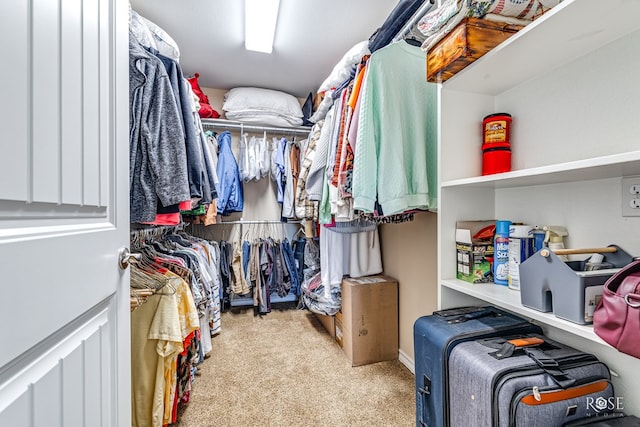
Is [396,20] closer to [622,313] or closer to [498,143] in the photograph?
[498,143]

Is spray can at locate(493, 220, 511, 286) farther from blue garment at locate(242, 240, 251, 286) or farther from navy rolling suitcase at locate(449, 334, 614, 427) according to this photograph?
blue garment at locate(242, 240, 251, 286)

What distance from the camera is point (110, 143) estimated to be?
0.76 meters

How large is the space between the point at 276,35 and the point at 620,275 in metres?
2.45

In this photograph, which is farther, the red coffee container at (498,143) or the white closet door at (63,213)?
the red coffee container at (498,143)

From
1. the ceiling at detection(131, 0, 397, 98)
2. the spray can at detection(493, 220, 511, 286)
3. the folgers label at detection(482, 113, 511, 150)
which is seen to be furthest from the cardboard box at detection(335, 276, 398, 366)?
the ceiling at detection(131, 0, 397, 98)

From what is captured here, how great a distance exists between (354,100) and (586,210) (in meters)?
1.09

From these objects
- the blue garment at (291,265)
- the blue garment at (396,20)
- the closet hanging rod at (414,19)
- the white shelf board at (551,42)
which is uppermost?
the blue garment at (396,20)

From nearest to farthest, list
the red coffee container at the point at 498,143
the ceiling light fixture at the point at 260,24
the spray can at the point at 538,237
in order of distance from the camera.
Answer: the spray can at the point at 538,237, the red coffee container at the point at 498,143, the ceiling light fixture at the point at 260,24

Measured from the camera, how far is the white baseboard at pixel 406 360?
1976 millimetres

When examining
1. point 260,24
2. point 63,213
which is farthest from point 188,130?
point 260,24

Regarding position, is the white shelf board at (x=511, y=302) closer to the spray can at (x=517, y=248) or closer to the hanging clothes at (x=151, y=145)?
the spray can at (x=517, y=248)

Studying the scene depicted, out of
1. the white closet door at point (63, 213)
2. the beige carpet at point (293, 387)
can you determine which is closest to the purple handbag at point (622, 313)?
the white closet door at point (63, 213)

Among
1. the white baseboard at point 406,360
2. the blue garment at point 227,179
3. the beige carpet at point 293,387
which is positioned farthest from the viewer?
the blue garment at point 227,179

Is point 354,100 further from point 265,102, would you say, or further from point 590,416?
point 265,102
